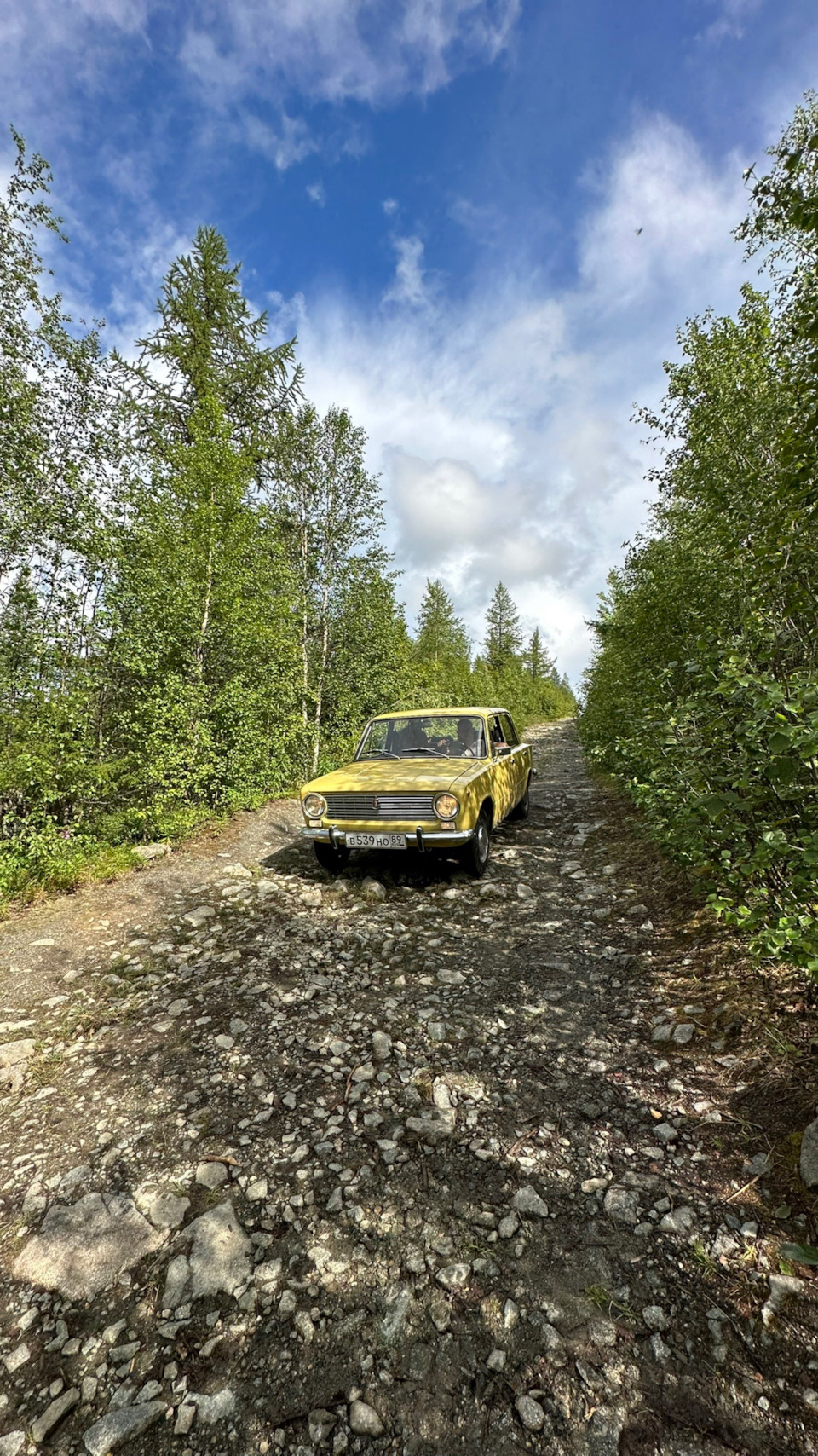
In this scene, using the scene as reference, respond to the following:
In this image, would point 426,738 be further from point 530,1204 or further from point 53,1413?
point 53,1413

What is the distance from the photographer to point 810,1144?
205cm

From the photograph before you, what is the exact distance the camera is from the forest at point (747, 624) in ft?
7.61

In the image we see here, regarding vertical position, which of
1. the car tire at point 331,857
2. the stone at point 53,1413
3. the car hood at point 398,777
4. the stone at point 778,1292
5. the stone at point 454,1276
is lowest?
the stone at point 454,1276

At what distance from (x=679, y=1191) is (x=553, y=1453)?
Result: 1017 mm

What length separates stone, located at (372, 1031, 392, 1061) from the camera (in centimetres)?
304

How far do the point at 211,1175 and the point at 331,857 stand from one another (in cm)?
385

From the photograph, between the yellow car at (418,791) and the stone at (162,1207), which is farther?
the yellow car at (418,791)

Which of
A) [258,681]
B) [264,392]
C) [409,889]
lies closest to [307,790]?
[409,889]

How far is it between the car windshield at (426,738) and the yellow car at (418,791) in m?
0.01

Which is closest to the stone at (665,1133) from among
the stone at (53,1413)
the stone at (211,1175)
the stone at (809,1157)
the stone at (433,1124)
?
the stone at (809,1157)

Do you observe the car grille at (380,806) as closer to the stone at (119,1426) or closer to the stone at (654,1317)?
the stone at (654,1317)

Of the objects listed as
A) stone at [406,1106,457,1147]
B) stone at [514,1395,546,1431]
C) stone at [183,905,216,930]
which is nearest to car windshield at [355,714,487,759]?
stone at [183,905,216,930]

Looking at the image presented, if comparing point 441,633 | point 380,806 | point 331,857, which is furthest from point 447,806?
point 441,633

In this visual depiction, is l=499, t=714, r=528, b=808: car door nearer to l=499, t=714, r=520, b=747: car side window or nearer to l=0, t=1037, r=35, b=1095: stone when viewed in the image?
l=499, t=714, r=520, b=747: car side window
